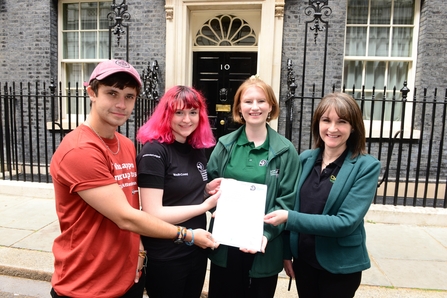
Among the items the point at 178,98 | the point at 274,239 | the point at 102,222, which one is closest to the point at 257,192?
the point at 274,239

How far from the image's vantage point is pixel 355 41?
711 centimetres

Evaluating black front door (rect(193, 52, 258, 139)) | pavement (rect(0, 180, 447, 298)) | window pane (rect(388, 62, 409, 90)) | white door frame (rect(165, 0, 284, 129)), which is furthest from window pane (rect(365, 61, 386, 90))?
pavement (rect(0, 180, 447, 298))

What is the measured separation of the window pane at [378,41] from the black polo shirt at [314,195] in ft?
20.1

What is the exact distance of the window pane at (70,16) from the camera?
25.8ft

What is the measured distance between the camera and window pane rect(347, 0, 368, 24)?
6988 mm

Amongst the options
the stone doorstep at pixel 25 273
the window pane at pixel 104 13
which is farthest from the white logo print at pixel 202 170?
the window pane at pixel 104 13

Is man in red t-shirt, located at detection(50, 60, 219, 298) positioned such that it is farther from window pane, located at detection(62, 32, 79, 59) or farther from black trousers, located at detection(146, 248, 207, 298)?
window pane, located at detection(62, 32, 79, 59)

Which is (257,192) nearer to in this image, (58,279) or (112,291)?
(112,291)

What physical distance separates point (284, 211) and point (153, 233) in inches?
29.0

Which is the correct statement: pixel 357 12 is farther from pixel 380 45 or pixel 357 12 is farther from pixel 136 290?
pixel 136 290

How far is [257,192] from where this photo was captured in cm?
184

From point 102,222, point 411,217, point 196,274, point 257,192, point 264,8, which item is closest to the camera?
point 102,222

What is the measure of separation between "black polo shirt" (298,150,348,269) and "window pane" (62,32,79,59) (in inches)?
302

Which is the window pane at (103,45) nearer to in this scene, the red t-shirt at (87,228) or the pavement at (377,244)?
the pavement at (377,244)
